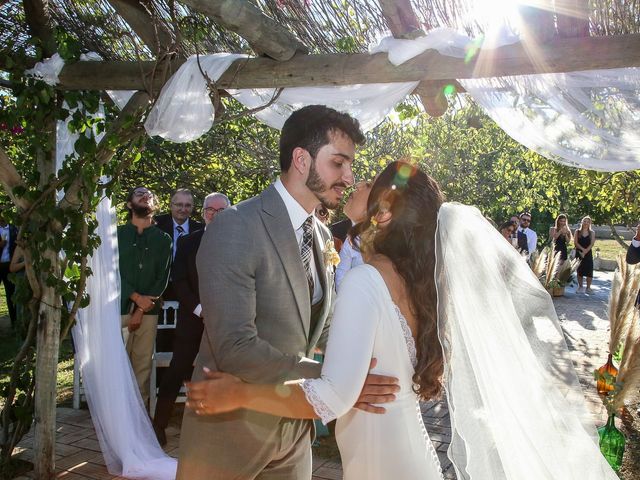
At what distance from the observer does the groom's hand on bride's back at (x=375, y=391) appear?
77.8 inches

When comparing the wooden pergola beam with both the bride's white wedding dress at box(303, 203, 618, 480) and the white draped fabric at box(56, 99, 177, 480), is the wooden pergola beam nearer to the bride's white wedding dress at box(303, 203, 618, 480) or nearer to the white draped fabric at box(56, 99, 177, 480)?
the white draped fabric at box(56, 99, 177, 480)

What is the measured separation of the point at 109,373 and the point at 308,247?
2.74m

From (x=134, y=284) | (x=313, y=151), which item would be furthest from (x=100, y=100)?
(x=313, y=151)

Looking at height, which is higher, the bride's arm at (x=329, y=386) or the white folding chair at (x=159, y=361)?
the bride's arm at (x=329, y=386)

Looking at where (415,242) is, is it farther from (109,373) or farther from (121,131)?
(109,373)

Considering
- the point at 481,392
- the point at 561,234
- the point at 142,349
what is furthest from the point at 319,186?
the point at 561,234

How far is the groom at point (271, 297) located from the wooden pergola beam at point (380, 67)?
53.6 inches

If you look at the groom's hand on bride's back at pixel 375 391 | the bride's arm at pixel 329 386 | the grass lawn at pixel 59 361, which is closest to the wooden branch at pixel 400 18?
the bride's arm at pixel 329 386

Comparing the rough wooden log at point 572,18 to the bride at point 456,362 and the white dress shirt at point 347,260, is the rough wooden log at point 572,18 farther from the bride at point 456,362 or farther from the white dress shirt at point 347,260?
the white dress shirt at point 347,260

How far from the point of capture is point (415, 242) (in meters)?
2.10

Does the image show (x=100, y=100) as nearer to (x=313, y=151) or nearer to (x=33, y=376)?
(x=33, y=376)

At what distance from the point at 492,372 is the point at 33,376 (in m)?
3.34

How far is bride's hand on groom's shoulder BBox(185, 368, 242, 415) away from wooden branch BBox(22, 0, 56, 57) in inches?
122

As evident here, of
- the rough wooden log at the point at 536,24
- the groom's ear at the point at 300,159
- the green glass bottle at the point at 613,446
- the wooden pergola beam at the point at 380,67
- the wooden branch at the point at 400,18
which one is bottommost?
the green glass bottle at the point at 613,446
